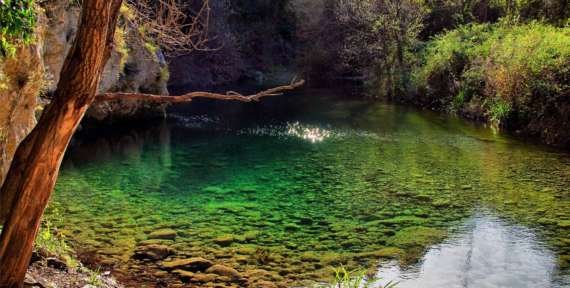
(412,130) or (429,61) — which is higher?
(429,61)

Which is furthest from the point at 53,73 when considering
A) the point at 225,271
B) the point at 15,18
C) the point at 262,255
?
the point at 15,18

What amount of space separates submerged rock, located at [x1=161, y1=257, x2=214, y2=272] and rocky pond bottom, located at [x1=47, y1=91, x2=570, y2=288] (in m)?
0.03

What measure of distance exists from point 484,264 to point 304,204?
4.35 m

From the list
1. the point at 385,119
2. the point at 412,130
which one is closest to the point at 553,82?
the point at 412,130

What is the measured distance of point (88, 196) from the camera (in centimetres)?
1248

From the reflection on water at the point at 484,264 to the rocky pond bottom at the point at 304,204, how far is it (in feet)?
0.13

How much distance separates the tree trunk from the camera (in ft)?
16.2

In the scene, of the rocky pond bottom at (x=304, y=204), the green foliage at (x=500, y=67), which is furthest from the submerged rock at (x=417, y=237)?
the green foliage at (x=500, y=67)

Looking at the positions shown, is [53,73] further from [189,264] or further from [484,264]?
[484,264]

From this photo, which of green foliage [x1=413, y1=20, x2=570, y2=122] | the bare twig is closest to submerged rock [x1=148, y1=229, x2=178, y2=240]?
the bare twig

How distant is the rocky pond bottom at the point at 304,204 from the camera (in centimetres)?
889

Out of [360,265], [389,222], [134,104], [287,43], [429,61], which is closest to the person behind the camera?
[360,265]

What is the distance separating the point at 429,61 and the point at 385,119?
20.4ft

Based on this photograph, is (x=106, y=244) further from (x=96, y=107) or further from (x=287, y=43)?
(x=287, y=43)
